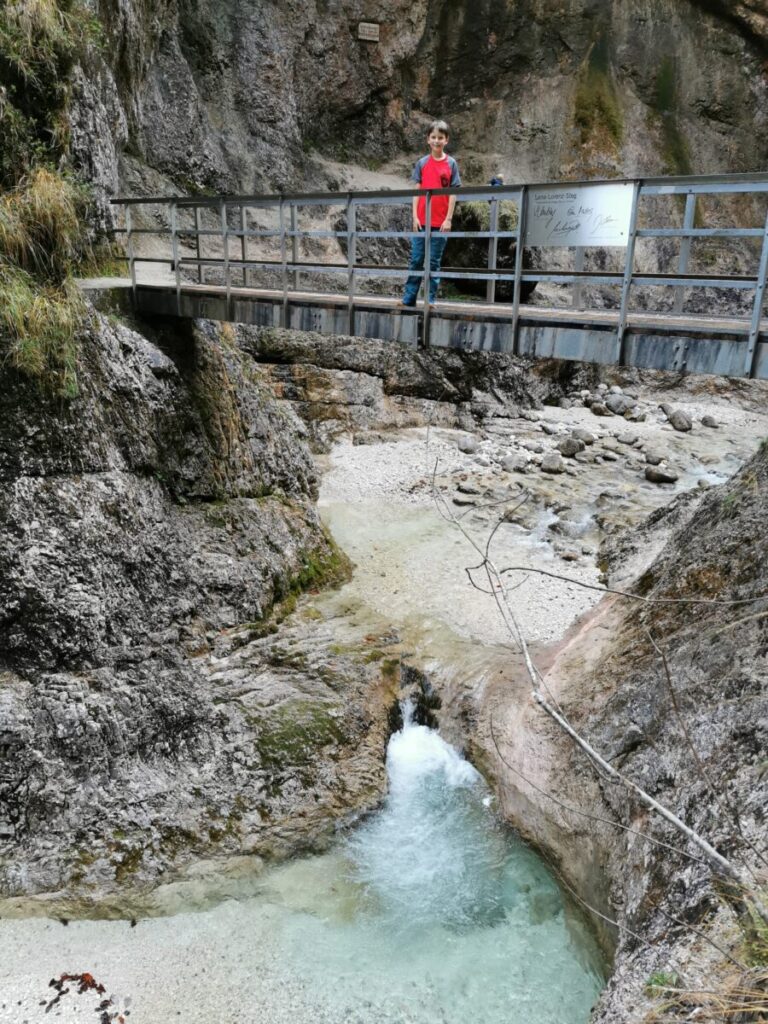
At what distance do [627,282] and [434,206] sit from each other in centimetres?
306

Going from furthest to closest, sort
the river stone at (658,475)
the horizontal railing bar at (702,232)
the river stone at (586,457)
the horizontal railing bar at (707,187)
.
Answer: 1. the river stone at (586,457)
2. the river stone at (658,475)
3. the horizontal railing bar at (707,187)
4. the horizontal railing bar at (702,232)

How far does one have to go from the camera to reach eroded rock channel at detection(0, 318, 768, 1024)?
6.53m

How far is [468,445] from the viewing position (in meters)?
20.1

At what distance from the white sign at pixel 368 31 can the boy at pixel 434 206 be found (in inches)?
820

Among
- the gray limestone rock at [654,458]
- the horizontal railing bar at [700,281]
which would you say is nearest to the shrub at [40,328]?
the horizontal railing bar at [700,281]

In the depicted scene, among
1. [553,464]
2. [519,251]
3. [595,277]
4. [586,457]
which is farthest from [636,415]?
[519,251]

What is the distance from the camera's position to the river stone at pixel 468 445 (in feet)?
65.4

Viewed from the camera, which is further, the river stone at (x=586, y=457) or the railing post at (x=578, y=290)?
the river stone at (x=586, y=457)

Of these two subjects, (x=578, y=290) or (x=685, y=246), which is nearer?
(x=685, y=246)

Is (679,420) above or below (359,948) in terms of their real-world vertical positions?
above

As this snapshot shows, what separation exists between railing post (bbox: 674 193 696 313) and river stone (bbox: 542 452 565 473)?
1107cm

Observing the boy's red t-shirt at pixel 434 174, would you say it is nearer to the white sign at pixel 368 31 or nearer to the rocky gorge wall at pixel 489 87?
the rocky gorge wall at pixel 489 87

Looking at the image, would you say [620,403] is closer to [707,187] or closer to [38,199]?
[707,187]
